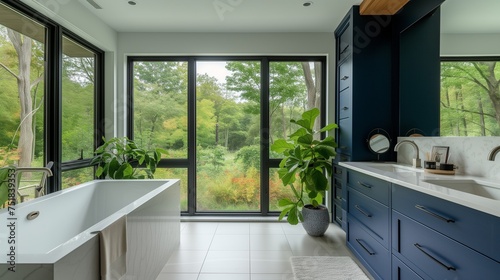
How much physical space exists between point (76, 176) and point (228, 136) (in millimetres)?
1969

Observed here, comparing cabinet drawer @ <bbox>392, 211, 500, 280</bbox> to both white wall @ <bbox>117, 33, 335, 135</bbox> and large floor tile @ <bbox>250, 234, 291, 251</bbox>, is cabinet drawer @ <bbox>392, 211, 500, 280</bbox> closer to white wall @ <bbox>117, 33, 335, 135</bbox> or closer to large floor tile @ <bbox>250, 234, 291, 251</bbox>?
large floor tile @ <bbox>250, 234, 291, 251</bbox>

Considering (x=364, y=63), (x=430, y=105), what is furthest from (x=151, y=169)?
(x=430, y=105)

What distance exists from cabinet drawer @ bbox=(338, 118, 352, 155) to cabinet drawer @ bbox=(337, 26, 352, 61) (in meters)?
0.83

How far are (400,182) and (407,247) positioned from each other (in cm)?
43

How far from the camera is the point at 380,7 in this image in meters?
2.44

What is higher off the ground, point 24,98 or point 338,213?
point 24,98

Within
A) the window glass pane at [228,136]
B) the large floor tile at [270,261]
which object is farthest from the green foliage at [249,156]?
the large floor tile at [270,261]

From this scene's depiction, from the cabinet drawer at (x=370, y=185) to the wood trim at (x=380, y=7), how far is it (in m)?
1.72

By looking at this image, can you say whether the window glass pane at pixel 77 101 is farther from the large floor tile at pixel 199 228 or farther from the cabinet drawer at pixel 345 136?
the cabinet drawer at pixel 345 136

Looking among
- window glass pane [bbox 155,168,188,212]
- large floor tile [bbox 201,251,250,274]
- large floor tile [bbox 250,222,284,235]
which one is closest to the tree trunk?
window glass pane [bbox 155,168,188,212]

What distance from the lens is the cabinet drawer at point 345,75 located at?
2816 mm

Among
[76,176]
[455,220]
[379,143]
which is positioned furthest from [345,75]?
[76,176]

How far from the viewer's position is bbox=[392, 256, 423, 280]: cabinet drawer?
151 cm

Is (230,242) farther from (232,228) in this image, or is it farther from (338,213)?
(338,213)
